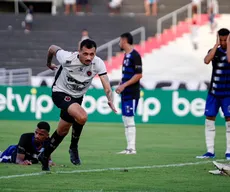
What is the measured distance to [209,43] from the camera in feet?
130

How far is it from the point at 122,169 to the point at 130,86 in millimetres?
3855

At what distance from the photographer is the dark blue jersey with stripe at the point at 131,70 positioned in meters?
16.5

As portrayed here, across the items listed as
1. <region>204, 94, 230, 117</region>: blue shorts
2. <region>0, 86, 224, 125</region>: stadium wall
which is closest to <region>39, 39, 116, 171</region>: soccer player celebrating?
<region>204, 94, 230, 117</region>: blue shorts

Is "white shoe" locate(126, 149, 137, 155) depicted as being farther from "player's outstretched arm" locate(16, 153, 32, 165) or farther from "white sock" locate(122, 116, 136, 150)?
"player's outstretched arm" locate(16, 153, 32, 165)

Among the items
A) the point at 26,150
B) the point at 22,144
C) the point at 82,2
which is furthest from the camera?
the point at 82,2

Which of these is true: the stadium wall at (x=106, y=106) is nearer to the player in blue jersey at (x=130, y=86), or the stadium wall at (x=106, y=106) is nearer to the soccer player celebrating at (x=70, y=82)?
the player in blue jersey at (x=130, y=86)

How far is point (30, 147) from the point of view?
13.1 m

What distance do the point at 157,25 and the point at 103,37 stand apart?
2.69 meters

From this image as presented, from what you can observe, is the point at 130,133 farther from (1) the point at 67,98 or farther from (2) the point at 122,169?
(1) the point at 67,98

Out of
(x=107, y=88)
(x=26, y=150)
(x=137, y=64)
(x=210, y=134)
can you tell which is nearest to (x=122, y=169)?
(x=107, y=88)

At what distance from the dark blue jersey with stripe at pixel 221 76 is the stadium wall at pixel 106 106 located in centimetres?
1208

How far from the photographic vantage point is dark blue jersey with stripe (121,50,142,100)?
16484 mm

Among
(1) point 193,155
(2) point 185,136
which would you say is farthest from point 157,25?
(1) point 193,155

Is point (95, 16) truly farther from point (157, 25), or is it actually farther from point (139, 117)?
point (139, 117)
